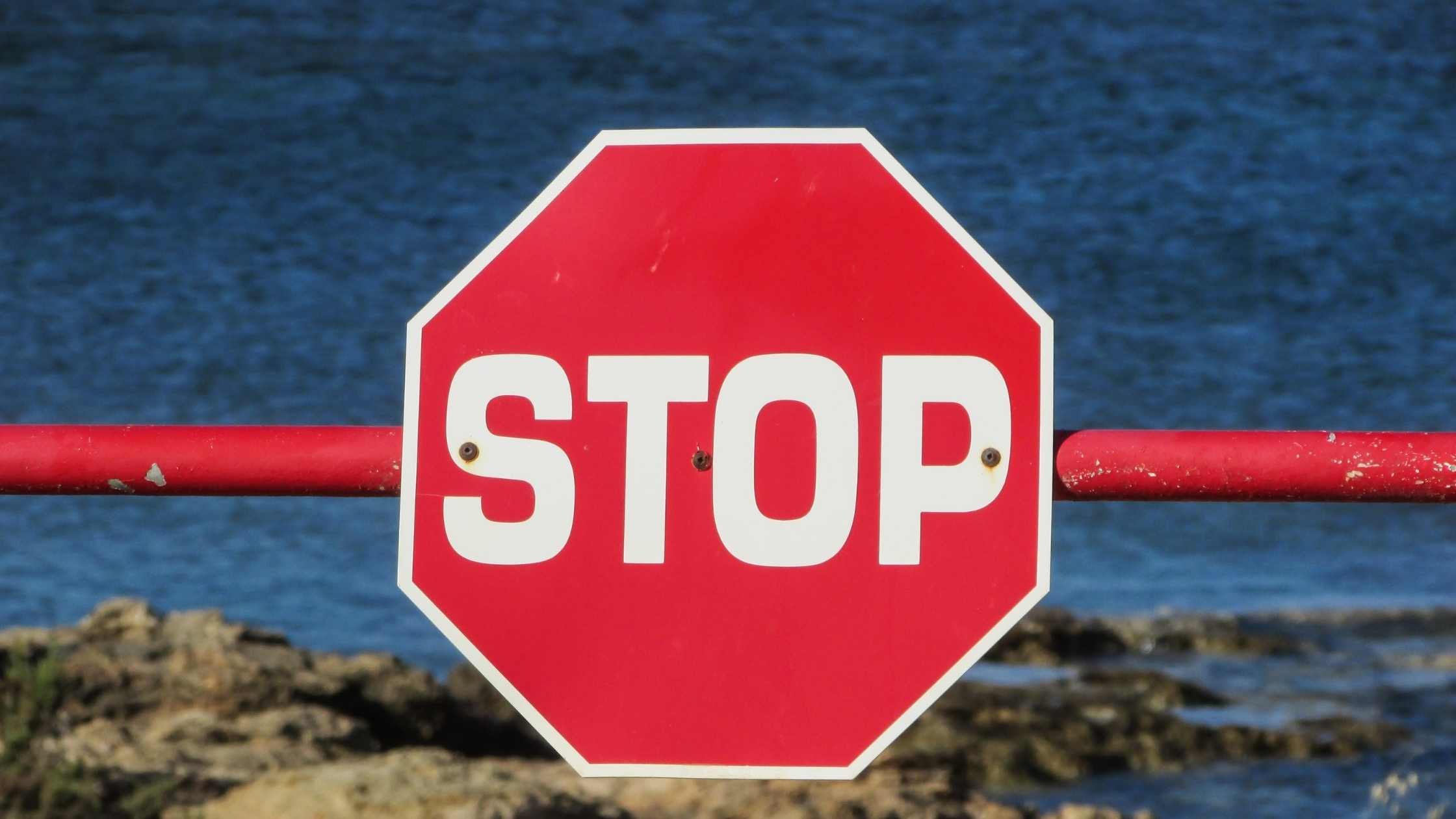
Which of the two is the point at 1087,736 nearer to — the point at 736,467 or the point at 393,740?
the point at 393,740

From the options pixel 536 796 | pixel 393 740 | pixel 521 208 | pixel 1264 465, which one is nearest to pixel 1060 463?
pixel 1264 465

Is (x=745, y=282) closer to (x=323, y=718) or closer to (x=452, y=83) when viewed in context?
(x=323, y=718)

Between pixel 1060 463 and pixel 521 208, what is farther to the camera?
pixel 521 208

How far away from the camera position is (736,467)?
1631mm

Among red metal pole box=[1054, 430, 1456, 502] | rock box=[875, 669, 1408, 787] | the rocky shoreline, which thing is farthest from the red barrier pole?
rock box=[875, 669, 1408, 787]

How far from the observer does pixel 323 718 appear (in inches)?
152

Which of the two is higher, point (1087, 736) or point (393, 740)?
point (393, 740)

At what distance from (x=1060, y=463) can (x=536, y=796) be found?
1.85m

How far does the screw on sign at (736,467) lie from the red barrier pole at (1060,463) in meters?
0.06

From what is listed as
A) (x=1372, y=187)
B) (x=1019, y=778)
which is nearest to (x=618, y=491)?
(x=1019, y=778)

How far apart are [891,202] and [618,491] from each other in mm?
366

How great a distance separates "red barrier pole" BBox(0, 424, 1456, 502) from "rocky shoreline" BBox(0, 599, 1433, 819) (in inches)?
59.2

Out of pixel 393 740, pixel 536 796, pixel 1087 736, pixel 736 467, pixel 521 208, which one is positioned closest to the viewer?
pixel 736 467

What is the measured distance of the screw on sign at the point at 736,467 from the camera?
161cm
